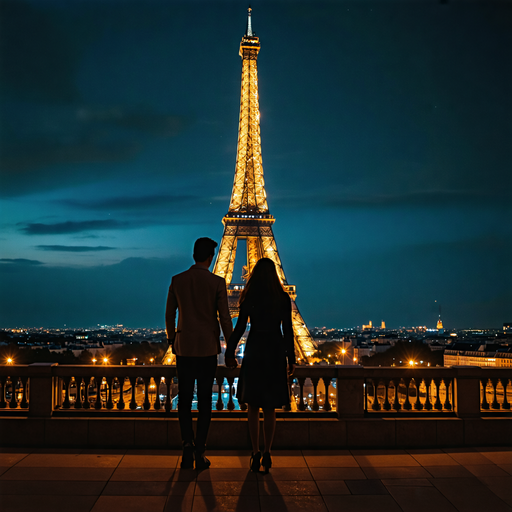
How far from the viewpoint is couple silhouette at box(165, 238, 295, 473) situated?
21.3 feet

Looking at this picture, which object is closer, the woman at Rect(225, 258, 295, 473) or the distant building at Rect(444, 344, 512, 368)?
the woman at Rect(225, 258, 295, 473)

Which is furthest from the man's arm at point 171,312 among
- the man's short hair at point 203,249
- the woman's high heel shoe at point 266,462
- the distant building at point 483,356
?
the distant building at point 483,356

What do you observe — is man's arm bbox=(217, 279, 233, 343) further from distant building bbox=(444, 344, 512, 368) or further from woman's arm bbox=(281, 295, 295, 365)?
distant building bbox=(444, 344, 512, 368)

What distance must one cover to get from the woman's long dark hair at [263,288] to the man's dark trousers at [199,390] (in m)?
0.95

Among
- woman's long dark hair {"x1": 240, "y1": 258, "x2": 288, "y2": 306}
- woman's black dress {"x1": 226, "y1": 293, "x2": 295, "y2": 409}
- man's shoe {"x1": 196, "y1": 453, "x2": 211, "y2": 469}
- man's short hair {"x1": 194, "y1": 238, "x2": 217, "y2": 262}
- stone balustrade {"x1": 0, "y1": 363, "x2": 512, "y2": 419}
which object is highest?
man's short hair {"x1": 194, "y1": 238, "x2": 217, "y2": 262}

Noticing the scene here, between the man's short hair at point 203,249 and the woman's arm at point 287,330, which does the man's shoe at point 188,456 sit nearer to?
the woman's arm at point 287,330

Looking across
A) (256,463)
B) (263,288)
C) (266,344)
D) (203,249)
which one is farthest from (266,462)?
(203,249)

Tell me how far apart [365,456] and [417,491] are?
4.66ft

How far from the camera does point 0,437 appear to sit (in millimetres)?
7887

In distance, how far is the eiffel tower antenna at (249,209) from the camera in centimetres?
5162

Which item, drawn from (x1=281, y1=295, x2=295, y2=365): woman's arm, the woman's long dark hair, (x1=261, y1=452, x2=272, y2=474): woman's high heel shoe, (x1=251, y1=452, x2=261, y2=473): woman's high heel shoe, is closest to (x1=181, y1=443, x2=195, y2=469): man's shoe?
(x1=251, y1=452, x2=261, y2=473): woman's high heel shoe

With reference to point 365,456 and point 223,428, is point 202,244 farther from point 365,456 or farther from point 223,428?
point 365,456

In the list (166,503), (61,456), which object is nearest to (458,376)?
(166,503)

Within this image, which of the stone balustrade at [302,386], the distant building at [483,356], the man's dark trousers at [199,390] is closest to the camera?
the man's dark trousers at [199,390]
